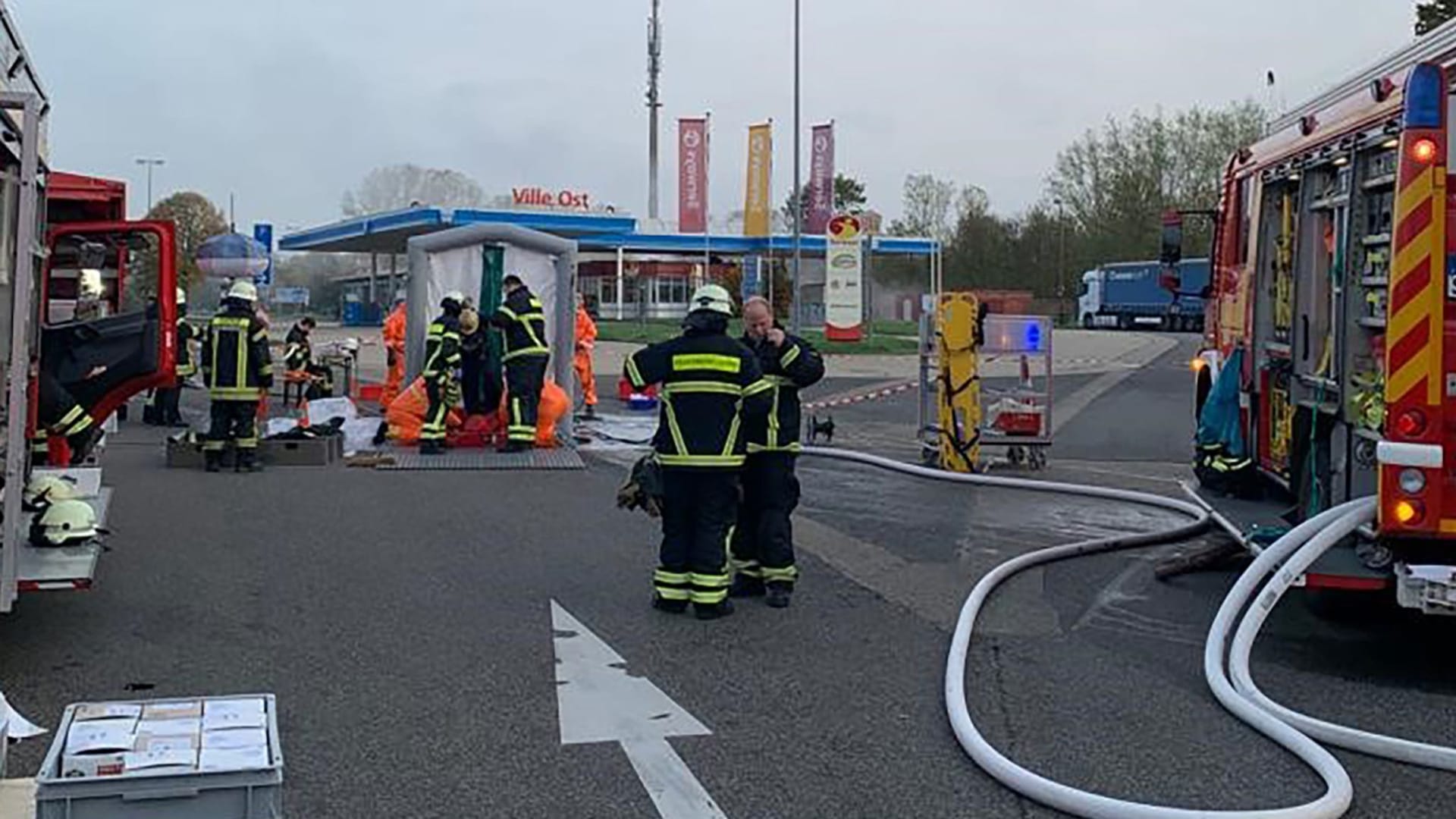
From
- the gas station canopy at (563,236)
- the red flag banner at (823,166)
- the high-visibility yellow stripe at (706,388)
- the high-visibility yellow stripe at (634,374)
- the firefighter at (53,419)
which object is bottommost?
the firefighter at (53,419)

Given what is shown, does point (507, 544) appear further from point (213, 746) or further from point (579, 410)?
point (579, 410)

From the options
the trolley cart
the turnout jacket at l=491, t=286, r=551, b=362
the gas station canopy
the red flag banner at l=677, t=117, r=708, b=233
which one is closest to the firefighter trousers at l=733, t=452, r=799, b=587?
the trolley cart

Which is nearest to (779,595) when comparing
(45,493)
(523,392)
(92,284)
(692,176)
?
(45,493)

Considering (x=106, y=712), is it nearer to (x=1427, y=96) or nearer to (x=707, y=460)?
(x=707, y=460)

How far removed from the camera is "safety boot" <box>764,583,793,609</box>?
8.21 meters

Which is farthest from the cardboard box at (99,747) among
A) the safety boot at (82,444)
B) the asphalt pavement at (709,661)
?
the safety boot at (82,444)

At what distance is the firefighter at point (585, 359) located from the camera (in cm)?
1895

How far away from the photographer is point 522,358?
14867mm

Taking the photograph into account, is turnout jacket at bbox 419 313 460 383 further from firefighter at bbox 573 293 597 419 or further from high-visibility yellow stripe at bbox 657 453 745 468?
high-visibility yellow stripe at bbox 657 453 745 468

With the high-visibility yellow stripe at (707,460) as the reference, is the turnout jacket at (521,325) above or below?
above

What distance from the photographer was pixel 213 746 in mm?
3486

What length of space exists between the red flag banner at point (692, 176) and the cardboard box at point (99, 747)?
155ft

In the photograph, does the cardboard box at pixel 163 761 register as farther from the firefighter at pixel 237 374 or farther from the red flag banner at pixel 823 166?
the red flag banner at pixel 823 166

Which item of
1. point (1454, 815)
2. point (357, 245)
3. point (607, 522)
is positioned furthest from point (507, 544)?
point (357, 245)
